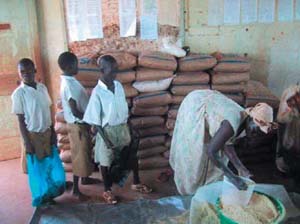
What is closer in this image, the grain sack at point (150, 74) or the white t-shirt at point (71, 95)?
the white t-shirt at point (71, 95)

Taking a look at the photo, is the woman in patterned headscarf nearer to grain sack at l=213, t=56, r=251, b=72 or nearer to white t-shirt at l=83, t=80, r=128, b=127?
white t-shirt at l=83, t=80, r=128, b=127

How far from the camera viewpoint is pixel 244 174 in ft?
8.04

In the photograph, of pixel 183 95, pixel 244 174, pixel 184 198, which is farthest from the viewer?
pixel 183 95

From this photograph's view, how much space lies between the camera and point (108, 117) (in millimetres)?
3074

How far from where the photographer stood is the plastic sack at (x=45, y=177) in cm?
302

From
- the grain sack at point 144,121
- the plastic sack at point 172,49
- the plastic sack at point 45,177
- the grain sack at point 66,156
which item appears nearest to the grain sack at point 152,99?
the grain sack at point 144,121

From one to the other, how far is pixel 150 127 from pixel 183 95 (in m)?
0.48

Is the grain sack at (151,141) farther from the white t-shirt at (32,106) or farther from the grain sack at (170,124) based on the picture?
the white t-shirt at (32,106)

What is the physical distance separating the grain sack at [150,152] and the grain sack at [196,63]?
0.86 m

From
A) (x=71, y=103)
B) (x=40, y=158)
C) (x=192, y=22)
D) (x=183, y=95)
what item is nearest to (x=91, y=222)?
(x=40, y=158)

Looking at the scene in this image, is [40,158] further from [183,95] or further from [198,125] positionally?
[183,95]

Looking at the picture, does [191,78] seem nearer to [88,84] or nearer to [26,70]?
[88,84]

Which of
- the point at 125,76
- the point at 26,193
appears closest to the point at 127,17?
the point at 125,76

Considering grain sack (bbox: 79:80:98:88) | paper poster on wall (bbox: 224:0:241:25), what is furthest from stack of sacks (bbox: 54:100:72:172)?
paper poster on wall (bbox: 224:0:241:25)
